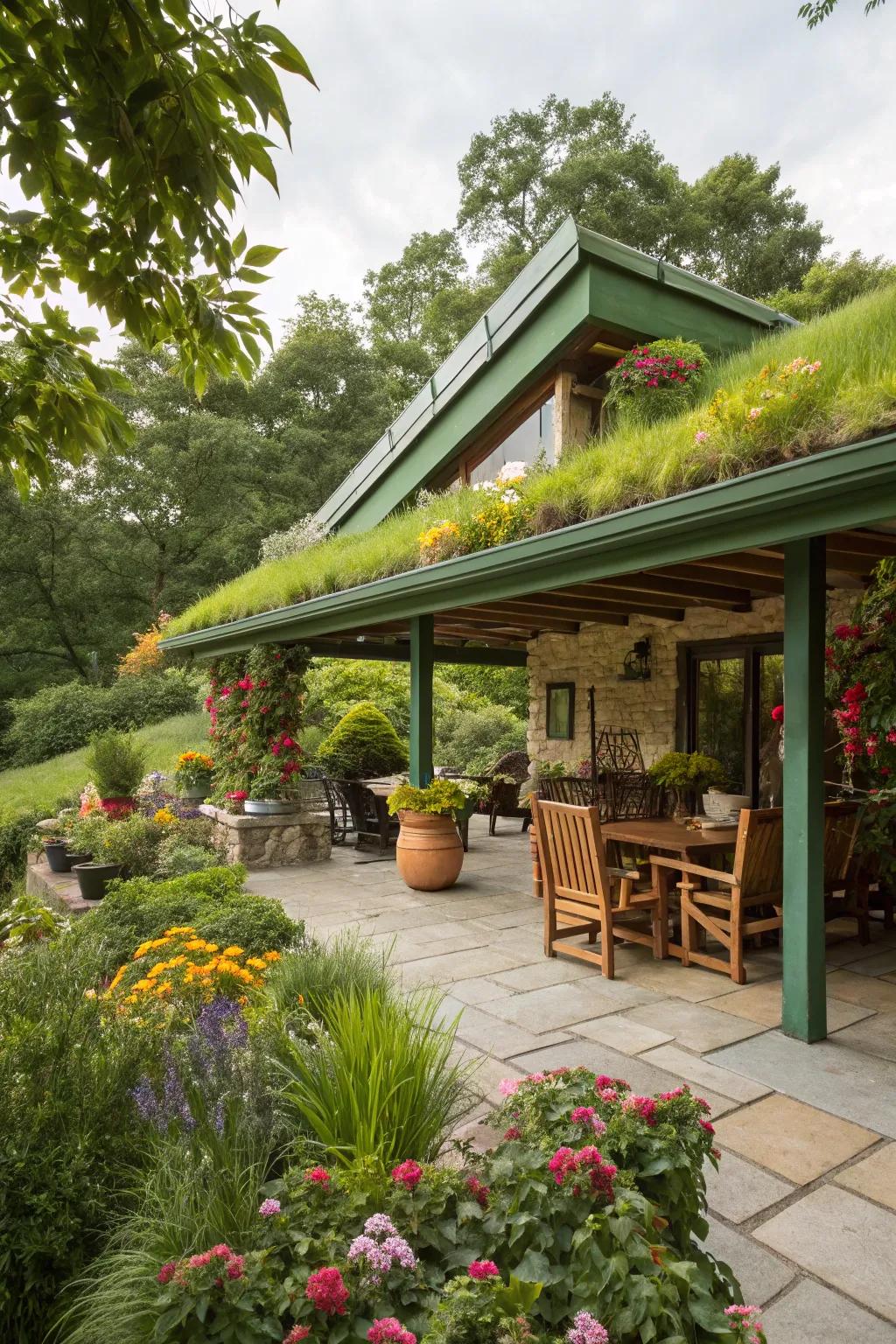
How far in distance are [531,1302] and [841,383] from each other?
365 centimetres


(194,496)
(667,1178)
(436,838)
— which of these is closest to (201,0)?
(667,1178)

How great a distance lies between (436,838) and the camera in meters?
6.59

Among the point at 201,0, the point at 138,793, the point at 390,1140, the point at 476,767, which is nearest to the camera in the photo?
the point at 201,0

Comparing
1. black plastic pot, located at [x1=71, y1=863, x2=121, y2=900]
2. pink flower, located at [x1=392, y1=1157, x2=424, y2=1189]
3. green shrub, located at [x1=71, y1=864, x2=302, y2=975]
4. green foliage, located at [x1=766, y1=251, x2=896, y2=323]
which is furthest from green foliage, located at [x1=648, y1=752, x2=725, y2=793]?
green foliage, located at [x1=766, y1=251, x2=896, y2=323]

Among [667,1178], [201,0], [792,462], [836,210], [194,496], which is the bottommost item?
[667,1178]

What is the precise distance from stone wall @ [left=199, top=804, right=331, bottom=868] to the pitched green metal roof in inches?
164

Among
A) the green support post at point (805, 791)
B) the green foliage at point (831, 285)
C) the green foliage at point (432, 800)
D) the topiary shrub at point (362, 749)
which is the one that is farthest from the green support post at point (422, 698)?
the green foliage at point (831, 285)

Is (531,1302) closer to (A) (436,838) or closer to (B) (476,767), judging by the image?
(A) (436,838)

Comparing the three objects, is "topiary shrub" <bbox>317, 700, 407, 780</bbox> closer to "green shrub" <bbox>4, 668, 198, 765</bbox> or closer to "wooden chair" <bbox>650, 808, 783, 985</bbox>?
"wooden chair" <bbox>650, 808, 783, 985</bbox>

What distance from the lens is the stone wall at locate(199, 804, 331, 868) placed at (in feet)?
26.0

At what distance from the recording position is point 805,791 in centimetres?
365

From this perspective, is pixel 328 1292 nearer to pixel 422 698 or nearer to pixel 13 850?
pixel 422 698

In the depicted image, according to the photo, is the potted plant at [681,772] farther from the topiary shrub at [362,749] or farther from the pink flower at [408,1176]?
the pink flower at [408,1176]

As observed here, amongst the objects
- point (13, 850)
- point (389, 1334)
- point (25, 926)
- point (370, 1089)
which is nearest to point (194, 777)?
point (13, 850)
